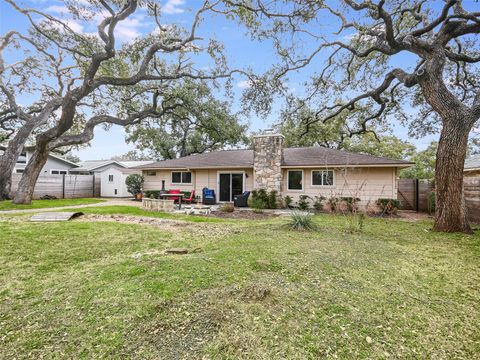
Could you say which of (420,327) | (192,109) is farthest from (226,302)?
(192,109)

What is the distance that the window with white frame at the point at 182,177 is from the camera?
15.8m

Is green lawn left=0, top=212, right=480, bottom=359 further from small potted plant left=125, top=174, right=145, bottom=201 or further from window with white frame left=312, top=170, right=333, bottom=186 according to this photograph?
small potted plant left=125, top=174, right=145, bottom=201

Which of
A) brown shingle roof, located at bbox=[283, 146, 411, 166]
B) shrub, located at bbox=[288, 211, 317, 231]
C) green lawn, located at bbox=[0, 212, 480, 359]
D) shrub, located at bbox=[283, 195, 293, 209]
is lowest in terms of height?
green lawn, located at bbox=[0, 212, 480, 359]

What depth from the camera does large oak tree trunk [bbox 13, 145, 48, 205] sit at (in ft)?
39.8

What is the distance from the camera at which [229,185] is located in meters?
14.8

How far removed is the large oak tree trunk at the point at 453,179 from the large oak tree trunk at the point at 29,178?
1760cm

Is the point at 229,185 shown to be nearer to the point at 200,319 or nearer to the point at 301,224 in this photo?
the point at 301,224

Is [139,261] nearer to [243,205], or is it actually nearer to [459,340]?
[459,340]

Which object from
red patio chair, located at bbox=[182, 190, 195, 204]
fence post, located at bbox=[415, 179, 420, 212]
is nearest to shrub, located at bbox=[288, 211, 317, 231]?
red patio chair, located at bbox=[182, 190, 195, 204]

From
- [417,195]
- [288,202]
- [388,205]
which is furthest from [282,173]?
[417,195]

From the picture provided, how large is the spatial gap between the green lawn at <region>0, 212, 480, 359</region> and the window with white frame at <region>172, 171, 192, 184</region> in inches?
413

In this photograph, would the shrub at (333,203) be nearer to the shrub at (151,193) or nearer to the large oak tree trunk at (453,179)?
the large oak tree trunk at (453,179)

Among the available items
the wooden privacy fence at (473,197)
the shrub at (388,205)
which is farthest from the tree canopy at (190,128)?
the wooden privacy fence at (473,197)

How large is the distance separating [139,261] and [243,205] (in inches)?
370
